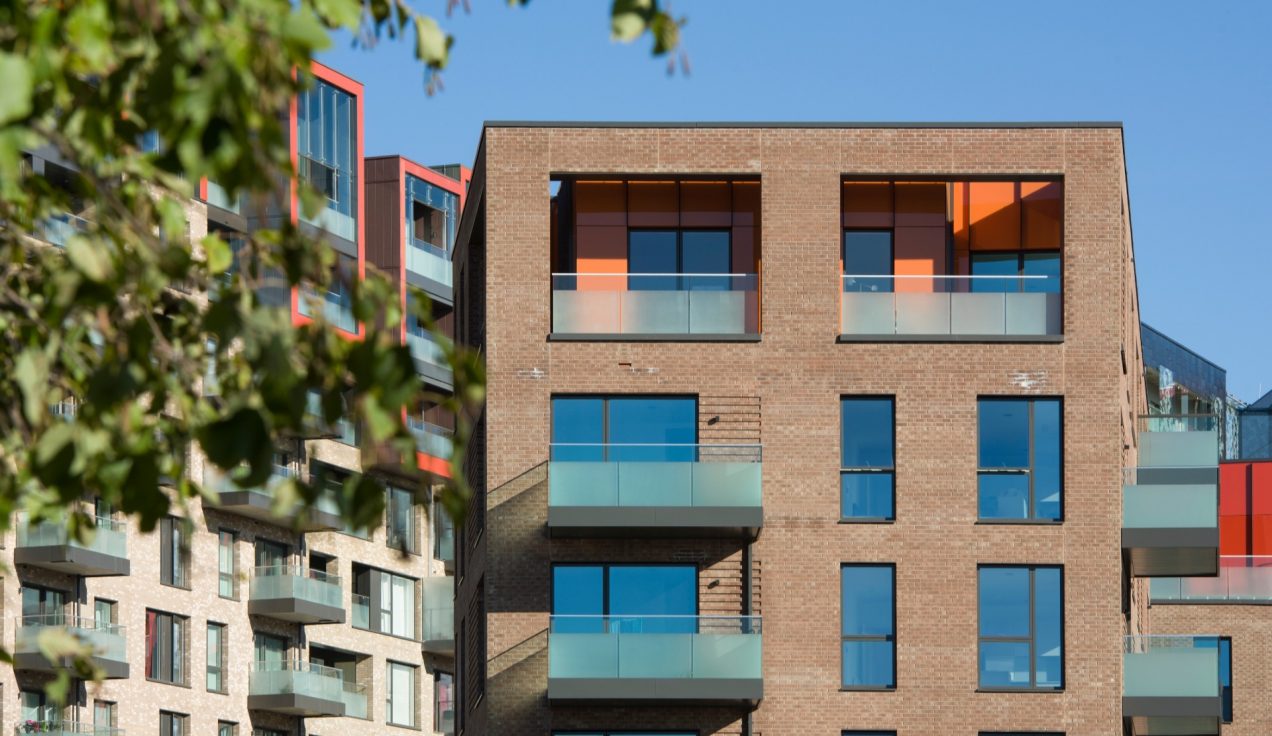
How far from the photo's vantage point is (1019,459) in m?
42.5

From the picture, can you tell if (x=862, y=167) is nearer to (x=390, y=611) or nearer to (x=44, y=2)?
(x=44, y=2)

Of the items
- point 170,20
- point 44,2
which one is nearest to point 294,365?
point 170,20

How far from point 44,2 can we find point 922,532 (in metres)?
33.2

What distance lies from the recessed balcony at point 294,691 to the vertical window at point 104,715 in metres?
6.81

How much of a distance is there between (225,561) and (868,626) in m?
38.5

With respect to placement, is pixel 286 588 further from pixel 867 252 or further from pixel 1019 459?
pixel 1019 459

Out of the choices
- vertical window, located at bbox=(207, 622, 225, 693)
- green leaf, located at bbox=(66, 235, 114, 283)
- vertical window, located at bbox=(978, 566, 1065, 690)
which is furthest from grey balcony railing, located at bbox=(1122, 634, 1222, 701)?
vertical window, located at bbox=(207, 622, 225, 693)

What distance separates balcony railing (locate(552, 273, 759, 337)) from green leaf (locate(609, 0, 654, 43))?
109 ft

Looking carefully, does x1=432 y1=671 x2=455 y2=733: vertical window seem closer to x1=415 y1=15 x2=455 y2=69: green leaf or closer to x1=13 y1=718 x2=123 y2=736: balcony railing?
x1=13 y1=718 x2=123 y2=736: balcony railing

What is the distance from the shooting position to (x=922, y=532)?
42000 millimetres

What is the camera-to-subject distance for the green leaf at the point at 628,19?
9.22 m

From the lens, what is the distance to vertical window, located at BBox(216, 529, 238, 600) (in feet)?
250

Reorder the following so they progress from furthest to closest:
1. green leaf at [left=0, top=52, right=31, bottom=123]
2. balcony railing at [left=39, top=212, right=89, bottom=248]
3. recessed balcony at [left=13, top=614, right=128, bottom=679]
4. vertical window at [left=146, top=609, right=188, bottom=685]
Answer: vertical window at [left=146, top=609, right=188, bottom=685] < recessed balcony at [left=13, top=614, right=128, bottom=679] < balcony railing at [left=39, top=212, right=89, bottom=248] < green leaf at [left=0, top=52, right=31, bottom=123]

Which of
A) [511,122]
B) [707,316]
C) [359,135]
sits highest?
[359,135]
